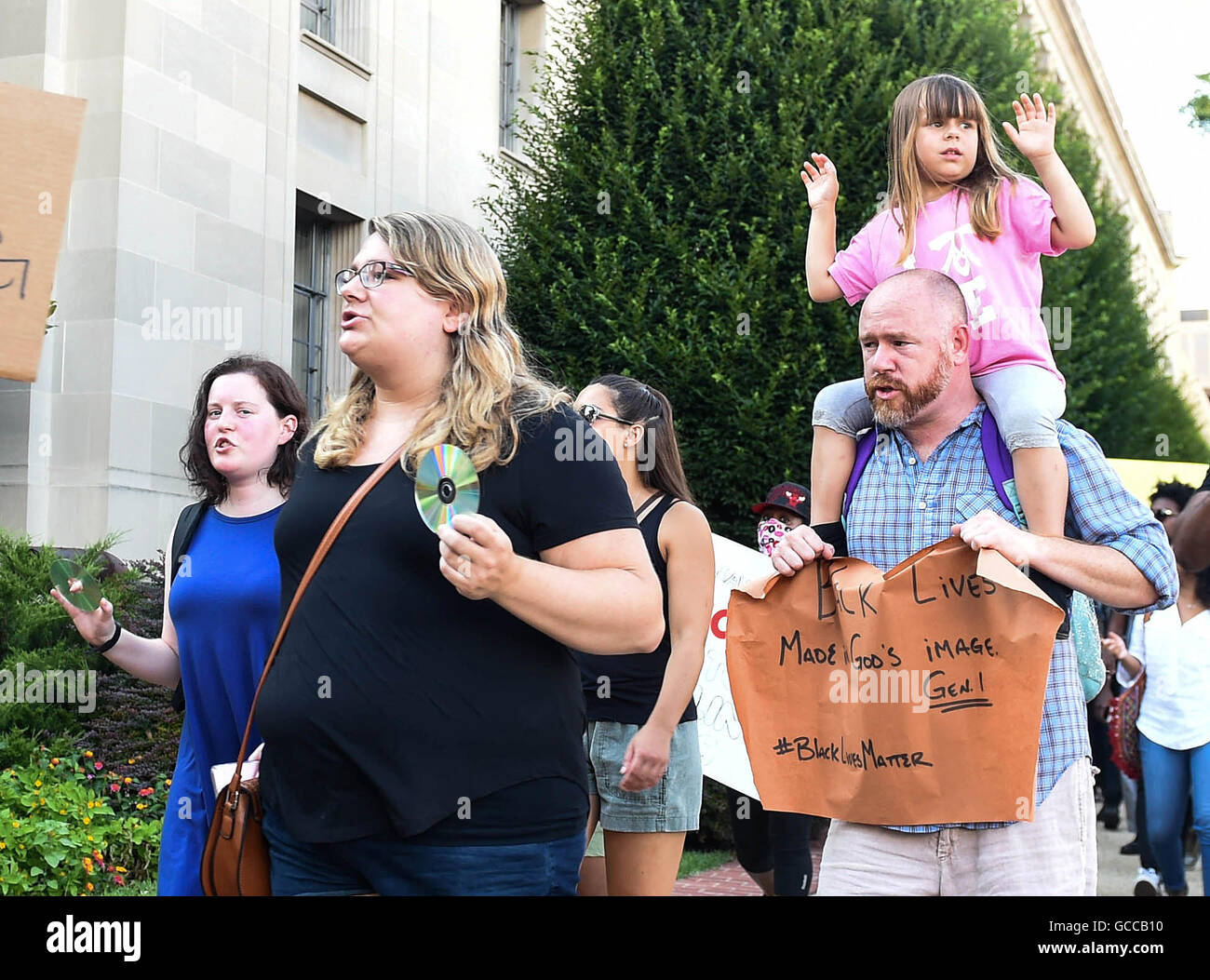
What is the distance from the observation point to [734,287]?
34.4 feet

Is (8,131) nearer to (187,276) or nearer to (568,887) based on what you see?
(568,887)

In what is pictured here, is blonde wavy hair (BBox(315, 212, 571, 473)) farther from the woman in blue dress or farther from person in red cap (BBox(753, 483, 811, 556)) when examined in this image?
person in red cap (BBox(753, 483, 811, 556))

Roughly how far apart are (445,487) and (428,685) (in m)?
0.44

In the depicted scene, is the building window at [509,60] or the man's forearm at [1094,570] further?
the building window at [509,60]

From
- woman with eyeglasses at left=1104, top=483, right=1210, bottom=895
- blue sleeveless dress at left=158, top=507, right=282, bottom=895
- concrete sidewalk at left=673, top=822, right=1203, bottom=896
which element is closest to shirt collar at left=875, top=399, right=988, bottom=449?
blue sleeveless dress at left=158, top=507, right=282, bottom=895

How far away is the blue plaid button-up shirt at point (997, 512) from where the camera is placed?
3.00 m

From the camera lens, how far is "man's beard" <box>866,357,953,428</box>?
3121mm

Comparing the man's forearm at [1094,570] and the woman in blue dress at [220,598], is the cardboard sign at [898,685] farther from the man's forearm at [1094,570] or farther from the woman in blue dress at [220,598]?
the woman in blue dress at [220,598]

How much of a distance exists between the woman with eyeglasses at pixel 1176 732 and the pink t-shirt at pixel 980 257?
3288 mm

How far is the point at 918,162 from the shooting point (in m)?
3.98

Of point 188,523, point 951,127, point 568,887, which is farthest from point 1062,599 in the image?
point 188,523
